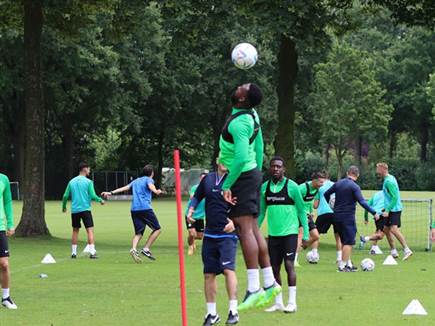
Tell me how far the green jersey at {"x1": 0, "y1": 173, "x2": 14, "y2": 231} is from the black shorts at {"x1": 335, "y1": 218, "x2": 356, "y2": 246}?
726 cm

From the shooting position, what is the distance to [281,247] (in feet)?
37.8

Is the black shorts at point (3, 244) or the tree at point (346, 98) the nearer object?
the black shorts at point (3, 244)

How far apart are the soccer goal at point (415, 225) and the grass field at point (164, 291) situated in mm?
2331

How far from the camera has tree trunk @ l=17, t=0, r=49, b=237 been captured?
23.6 meters

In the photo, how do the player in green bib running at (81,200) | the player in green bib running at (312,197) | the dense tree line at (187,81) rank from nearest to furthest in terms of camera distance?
1. the player in green bib running at (312,197)
2. the player in green bib running at (81,200)
3. the dense tree line at (187,81)

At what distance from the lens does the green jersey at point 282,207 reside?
11492 millimetres

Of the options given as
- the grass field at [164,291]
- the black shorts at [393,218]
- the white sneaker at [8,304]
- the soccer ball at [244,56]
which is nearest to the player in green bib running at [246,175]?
the soccer ball at [244,56]

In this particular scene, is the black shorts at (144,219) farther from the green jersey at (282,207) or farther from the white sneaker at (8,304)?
the green jersey at (282,207)

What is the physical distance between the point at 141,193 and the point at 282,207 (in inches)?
306

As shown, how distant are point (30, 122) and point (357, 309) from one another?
574 inches

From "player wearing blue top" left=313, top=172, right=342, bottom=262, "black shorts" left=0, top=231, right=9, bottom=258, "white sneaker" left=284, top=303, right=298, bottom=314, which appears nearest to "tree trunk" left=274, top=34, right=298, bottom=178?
"player wearing blue top" left=313, top=172, right=342, bottom=262

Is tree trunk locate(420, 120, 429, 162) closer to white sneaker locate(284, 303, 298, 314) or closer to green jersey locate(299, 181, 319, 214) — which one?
green jersey locate(299, 181, 319, 214)

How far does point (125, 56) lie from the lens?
51.4m

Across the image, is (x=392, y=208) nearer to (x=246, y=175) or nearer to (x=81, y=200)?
(x=81, y=200)
